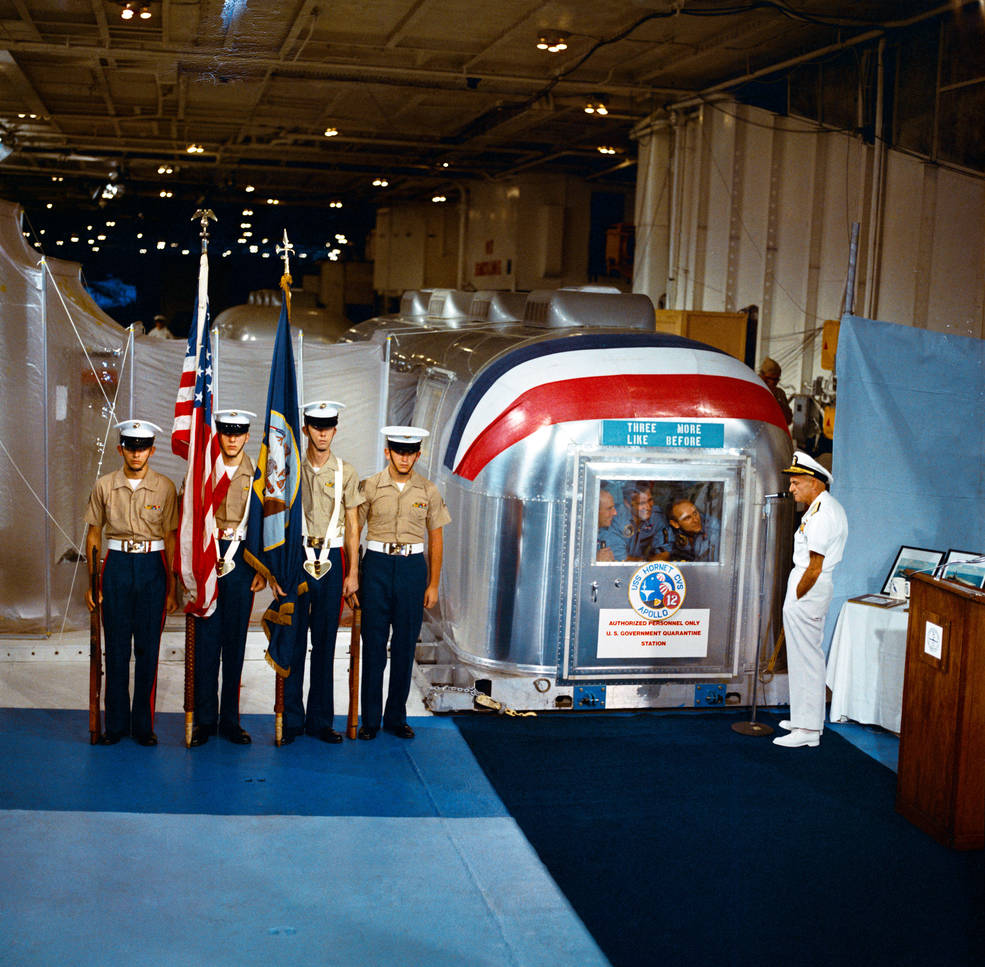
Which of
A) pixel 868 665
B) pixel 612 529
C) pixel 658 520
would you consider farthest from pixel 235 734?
pixel 868 665

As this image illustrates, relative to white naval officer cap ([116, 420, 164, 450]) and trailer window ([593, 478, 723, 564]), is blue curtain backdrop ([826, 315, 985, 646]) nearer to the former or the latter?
trailer window ([593, 478, 723, 564])

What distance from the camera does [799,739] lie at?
729 cm

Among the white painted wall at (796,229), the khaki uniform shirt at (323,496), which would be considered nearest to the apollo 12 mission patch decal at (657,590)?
the khaki uniform shirt at (323,496)

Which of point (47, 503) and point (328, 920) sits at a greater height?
point (47, 503)

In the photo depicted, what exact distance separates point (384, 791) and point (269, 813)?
669mm

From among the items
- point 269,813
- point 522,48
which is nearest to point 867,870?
point 269,813

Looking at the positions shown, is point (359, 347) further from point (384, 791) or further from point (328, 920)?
point (328, 920)

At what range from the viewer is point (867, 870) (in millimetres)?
5562

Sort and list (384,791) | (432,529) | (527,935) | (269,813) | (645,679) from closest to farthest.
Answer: (527,935) → (269,813) → (384,791) → (432,529) → (645,679)

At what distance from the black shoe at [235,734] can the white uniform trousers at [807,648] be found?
3.36m

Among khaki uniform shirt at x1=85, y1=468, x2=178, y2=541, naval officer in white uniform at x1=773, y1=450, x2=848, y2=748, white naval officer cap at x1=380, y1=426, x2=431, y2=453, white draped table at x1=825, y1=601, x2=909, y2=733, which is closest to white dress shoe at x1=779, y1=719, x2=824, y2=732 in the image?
naval officer in white uniform at x1=773, y1=450, x2=848, y2=748

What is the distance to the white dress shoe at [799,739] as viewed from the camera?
287 inches

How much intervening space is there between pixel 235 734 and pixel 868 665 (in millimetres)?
4083

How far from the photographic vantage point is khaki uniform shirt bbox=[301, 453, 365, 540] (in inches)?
274
